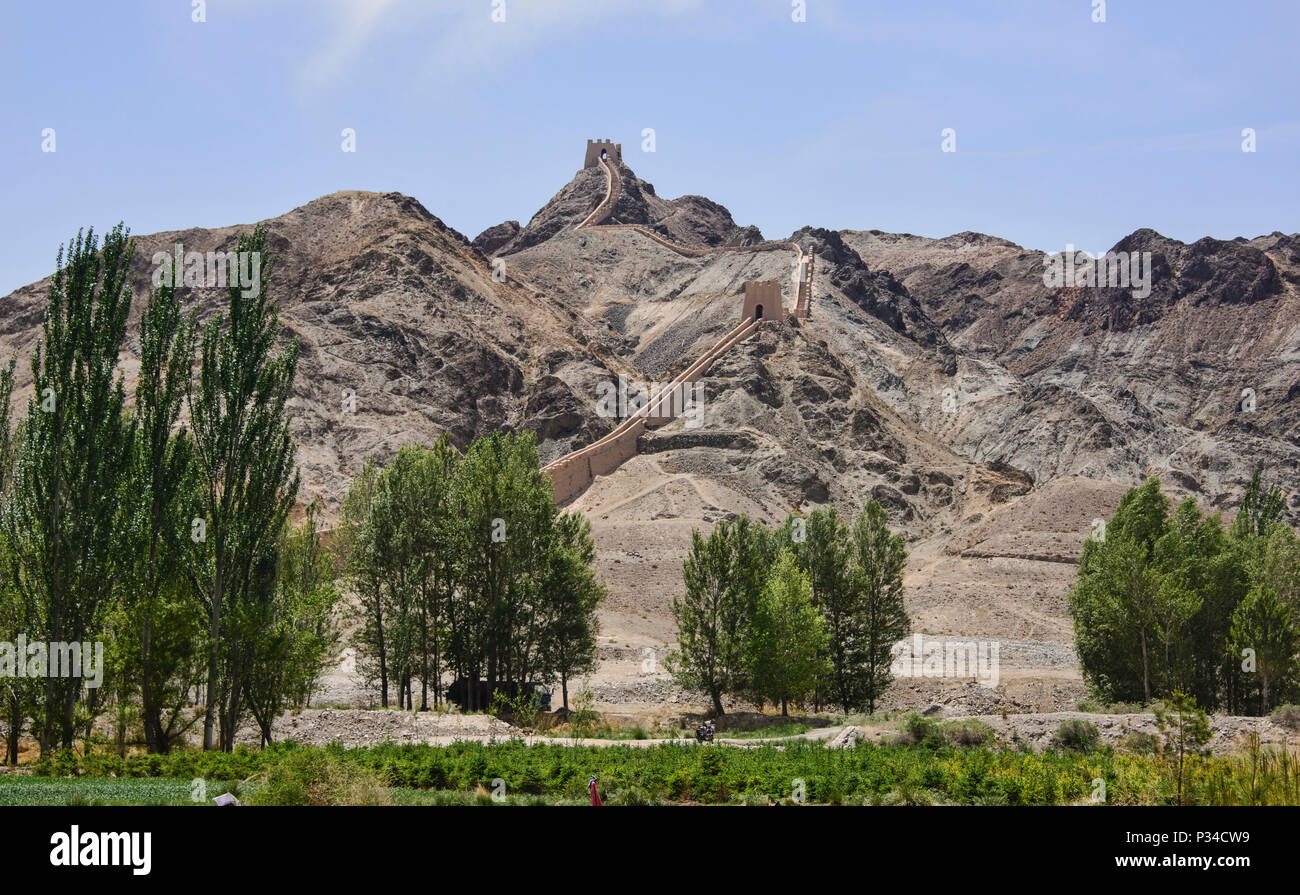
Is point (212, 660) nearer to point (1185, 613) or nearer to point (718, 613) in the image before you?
point (718, 613)

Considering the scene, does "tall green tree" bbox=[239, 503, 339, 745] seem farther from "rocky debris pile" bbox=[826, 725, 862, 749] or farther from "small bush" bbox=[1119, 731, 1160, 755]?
"small bush" bbox=[1119, 731, 1160, 755]

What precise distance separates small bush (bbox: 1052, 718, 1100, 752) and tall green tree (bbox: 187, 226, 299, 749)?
1823 cm

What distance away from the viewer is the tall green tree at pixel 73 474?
70.8ft

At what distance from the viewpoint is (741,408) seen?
75.9 meters

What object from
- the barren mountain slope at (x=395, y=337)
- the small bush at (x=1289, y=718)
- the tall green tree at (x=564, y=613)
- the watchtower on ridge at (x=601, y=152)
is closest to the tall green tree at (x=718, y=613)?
the tall green tree at (x=564, y=613)

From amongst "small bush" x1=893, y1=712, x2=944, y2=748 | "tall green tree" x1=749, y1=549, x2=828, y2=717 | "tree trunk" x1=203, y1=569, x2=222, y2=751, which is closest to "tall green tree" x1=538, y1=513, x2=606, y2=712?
"tall green tree" x1=749, y1=549, x2=828, y2=717

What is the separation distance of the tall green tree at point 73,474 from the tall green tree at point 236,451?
1685 millimetres

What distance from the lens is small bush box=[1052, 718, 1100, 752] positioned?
→ 23.3m

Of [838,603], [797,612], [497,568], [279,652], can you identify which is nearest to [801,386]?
[838,603]

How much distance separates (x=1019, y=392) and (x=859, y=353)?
645 inches

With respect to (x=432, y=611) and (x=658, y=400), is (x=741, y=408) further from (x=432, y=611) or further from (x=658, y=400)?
(x=432, y=611)

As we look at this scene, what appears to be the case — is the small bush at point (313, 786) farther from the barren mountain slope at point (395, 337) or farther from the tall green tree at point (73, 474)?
the barren mountain slope at point (395, 337)
